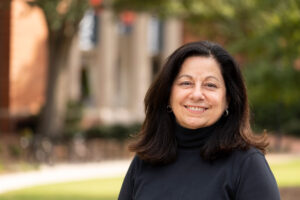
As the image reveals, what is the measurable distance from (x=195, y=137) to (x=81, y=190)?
940cm

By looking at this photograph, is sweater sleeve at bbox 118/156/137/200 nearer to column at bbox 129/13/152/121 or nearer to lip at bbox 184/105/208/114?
lip at bbox 184/105/208/114

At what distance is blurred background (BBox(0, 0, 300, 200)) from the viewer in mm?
10180

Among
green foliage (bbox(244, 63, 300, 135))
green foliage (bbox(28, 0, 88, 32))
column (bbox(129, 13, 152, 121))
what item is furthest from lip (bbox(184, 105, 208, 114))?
column (bbox(129, 13, 152, 121))

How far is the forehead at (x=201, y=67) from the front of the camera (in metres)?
2.58

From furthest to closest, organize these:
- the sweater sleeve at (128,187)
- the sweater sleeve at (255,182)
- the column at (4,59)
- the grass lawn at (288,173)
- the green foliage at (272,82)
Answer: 1. the column at (4,59)
2. the grass lawn at (288,173)
3. the green foliage at (272,82)
4. the sweater sleeve at (128,187)
5. the sweater sleeve at (255,182)

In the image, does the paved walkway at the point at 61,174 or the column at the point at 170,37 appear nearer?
the paved walkway at the point at 61,174

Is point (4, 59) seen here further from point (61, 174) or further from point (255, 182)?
point (255, 182)

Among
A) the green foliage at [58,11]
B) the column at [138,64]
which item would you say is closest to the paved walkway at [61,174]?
the green foliage at [58,11]

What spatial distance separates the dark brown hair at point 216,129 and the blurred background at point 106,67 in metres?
6.88

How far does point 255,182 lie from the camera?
2342 millimetres

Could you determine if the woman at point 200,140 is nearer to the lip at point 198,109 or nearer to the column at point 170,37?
the lip at point 198,109

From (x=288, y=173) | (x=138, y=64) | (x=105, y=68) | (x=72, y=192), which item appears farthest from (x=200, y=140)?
(x=138, y=64)

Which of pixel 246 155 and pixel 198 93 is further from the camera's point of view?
pixel 198 93

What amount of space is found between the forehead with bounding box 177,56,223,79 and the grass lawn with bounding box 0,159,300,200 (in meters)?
8.18
